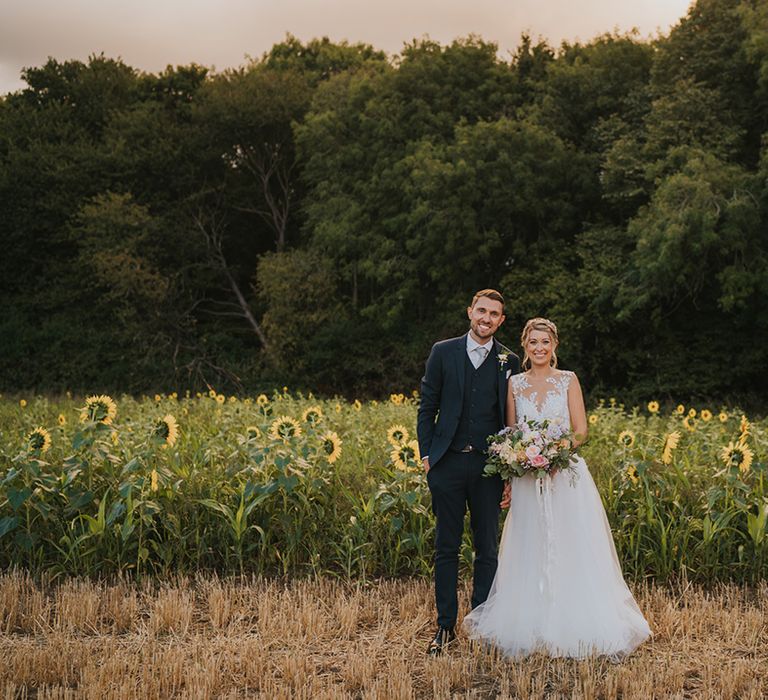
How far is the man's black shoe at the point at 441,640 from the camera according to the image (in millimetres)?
4867

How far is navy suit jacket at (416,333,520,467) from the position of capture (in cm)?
486

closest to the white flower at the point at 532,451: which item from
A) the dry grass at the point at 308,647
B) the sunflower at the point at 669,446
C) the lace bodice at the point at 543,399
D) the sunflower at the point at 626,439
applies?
the lace bodice at the point at 543,399

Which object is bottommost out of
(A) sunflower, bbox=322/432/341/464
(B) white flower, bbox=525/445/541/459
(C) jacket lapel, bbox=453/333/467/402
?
(A) sunflower, bbox=322/432/341/464

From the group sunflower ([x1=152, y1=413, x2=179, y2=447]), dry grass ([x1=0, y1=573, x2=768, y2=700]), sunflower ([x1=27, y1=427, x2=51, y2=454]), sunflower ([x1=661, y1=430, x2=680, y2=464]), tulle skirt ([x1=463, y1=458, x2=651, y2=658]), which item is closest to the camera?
dry grass ([x1=0, y1=573, x2=768, y2=700])

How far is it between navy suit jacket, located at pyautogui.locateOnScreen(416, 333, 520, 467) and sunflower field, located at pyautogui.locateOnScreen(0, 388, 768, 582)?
4.87 feet

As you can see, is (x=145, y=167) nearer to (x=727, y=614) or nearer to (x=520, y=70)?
(x=520, y=70)

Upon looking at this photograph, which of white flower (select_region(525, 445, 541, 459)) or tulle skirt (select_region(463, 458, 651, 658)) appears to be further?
tulle skirt (select_region(463, 458, 651, 658))

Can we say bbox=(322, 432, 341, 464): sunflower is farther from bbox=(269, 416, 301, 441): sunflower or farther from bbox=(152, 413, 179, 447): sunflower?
bbox=(152, 413, 179, 447): sunflower

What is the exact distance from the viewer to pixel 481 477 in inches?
192

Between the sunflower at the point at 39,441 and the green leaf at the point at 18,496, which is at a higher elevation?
the sunflower at the point at 39,441

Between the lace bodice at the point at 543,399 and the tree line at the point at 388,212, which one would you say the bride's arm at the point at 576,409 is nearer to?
the lace bodice at the point at 543,399

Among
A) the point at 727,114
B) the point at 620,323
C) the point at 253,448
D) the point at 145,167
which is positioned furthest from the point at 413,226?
the point at 253,448

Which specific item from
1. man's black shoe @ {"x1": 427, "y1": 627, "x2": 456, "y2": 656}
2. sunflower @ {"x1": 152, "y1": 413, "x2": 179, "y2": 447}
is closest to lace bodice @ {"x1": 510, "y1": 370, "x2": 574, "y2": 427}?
man's black shoe @ {"x1": 427, "y1": 627, "x2": 456, "y2": 656}

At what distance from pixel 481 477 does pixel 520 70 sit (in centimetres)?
2336
